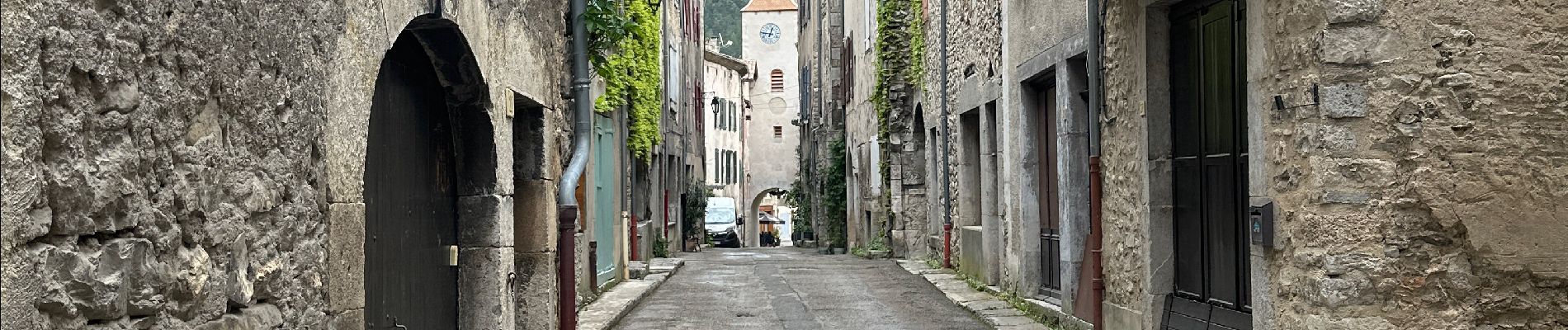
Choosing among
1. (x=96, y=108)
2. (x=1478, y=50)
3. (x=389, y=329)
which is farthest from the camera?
(x=389, y=329)

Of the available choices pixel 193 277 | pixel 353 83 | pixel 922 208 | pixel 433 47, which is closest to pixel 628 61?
pixel 922 208

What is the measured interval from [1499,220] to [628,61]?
10.4m

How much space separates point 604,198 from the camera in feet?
44.8

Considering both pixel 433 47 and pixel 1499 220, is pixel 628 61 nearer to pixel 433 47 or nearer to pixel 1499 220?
pixel 433 47

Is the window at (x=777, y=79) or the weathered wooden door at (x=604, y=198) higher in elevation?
the window at (x=777, y=79)

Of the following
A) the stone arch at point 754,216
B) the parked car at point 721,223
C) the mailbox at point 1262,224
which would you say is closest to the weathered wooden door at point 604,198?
the mailbox at point 1262,224

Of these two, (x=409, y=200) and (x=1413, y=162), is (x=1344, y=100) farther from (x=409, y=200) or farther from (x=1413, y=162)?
(x=409, y=200)

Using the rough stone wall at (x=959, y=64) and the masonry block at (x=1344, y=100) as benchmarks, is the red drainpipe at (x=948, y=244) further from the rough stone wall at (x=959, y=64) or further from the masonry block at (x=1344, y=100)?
the masonry block at (x=1344, y=100)

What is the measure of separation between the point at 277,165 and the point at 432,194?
2322mm

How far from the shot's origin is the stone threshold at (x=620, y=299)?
10.0m

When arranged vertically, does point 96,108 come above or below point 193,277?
above

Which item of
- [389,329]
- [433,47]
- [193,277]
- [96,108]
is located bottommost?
[389,329]

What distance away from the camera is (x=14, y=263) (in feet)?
8.72

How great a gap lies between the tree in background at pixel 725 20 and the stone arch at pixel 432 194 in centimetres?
6210
